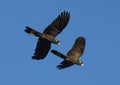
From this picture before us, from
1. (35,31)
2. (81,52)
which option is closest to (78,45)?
(81,52)

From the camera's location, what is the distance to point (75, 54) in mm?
63812

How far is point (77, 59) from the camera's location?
63812 millimetres

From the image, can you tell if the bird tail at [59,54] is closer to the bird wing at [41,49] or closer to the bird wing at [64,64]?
the bird wing at [64,64]

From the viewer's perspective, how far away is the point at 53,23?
6203 centimetres

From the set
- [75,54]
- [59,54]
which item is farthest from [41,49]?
[75,54]

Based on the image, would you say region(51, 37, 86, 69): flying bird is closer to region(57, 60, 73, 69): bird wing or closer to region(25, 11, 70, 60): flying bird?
region(57, 60, 73, 69): bird wing

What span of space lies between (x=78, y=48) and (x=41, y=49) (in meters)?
3.42

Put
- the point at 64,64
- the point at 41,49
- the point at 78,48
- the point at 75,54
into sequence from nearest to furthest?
the point at 41,49 < the point at 64,64 < the point at 75,54 < the point at 78,48

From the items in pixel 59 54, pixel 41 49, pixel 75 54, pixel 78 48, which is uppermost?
pixel 78 48

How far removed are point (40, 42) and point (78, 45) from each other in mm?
3783

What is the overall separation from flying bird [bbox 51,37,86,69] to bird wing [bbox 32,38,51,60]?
176 centimetres

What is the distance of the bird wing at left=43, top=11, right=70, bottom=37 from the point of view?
61969mm

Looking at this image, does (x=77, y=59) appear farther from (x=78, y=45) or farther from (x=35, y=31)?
(x=35, y=31)

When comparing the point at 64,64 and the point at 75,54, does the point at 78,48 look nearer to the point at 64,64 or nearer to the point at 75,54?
the point at 75,54
